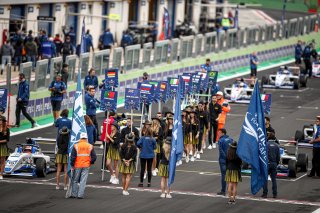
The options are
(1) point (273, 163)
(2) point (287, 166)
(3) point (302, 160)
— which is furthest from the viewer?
(3) point (302, 160)

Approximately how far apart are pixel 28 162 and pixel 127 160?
3.70m

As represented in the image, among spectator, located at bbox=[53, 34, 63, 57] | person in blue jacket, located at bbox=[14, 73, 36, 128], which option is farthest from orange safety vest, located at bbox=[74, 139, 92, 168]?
spectator, located at bbox=[53, 34, 63, 57]

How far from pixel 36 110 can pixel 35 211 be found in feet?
55.5

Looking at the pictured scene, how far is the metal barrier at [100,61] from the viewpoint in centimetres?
5319

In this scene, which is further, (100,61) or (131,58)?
(131,58)

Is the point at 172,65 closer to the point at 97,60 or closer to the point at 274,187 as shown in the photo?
the point at 97,60

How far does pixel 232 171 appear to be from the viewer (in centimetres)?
3253

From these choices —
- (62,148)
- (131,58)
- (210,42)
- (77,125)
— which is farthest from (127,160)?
(210,42)

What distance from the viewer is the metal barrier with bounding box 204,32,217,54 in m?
65.5

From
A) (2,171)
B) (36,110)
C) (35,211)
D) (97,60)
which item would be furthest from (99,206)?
(97,60)

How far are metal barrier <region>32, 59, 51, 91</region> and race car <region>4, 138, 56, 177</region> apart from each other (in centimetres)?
1176

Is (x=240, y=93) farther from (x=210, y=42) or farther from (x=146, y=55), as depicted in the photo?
(x=210, y=42)

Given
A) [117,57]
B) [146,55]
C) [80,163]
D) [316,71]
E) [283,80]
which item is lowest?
[316,71]

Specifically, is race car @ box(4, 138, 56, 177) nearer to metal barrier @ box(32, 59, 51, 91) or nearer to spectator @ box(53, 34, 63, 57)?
metal barrier @ box(32, 59, 51, 91)
